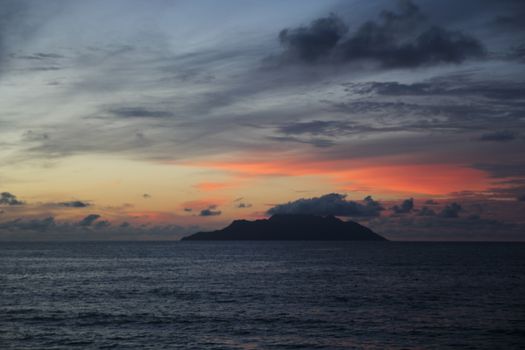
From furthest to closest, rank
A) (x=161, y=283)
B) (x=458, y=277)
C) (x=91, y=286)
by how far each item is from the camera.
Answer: (x=458, y=277) → (x=161, y=283) → (x=91, y=286)

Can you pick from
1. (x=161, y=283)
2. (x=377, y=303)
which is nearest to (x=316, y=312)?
(x=377, y=303)

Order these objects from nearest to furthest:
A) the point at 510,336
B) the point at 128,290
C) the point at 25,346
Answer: the point at 25,346
the point at 510,336
the point at 128,290

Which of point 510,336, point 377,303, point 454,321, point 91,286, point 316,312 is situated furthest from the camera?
point 91,286

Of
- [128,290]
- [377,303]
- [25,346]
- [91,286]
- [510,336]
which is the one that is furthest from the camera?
[91,286]

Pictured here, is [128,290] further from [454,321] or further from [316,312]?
[454,321]

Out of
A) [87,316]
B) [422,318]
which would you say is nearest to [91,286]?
[87,316]

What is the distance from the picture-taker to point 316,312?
66.8m

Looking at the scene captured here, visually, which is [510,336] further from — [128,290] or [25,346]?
[128,290]

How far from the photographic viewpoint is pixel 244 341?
4991 centimetres

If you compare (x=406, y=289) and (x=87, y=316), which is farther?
(x=406, y=289)

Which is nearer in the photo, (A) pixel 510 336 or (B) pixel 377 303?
(A) pixel 510 336

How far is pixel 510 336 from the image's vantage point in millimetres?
52219

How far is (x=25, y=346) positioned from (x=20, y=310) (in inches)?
925

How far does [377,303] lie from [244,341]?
105 feet
